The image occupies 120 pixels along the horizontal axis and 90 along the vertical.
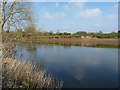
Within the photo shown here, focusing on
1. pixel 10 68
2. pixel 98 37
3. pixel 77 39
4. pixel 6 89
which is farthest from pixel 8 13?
pixel 98 37

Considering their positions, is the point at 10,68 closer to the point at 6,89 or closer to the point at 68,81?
the point at 6,89

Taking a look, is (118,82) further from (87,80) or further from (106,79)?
(87,80)

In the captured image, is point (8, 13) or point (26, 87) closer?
point (26, 87)

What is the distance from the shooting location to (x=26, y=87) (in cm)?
261

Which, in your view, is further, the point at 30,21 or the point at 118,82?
the point at 30,21

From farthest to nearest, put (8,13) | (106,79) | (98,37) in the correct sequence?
(98,37)
(8,13)
(106,79)

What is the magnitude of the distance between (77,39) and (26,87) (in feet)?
95.7

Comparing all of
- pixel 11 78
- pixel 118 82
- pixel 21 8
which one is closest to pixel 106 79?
pixel 118 82

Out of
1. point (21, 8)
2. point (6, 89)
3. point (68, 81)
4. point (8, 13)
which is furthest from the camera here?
point (21, 8)

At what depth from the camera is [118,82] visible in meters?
3.83

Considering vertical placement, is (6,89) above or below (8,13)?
below

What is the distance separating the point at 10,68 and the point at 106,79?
3.90 m

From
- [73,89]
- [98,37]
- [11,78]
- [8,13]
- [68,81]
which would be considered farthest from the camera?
[98,37]

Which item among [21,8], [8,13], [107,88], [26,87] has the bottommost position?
[107,88]
